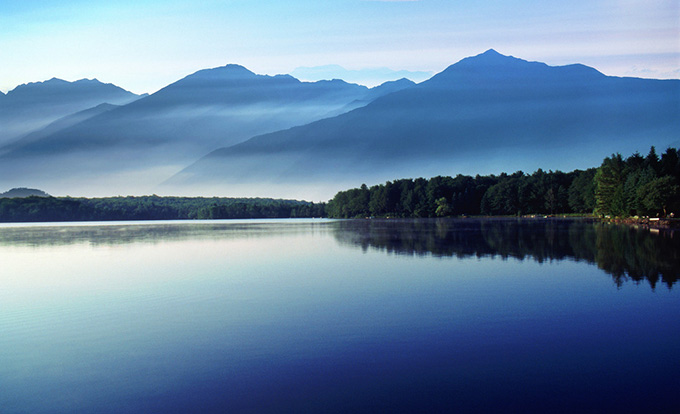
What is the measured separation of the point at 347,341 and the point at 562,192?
149350 millimetres

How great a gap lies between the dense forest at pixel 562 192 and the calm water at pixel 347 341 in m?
53.2

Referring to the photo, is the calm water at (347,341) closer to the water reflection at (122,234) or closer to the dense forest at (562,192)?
the water reflection at (122,234)

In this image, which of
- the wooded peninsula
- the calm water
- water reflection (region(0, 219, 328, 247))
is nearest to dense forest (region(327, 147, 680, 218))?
the wooded peninsula

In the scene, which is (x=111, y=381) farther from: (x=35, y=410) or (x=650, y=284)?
(x=650, y=284)

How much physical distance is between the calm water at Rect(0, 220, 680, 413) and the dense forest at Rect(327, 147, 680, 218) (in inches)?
2094

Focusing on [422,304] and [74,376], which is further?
[422,304]

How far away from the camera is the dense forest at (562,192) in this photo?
7394 cm

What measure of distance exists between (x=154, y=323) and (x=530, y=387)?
10.8 m

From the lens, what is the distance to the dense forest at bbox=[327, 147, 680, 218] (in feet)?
243

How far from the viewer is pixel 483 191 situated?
179m

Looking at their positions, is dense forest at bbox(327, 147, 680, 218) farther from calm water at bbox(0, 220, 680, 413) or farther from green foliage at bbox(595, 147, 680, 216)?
calm water at bbox(0, 220, 680, 413)

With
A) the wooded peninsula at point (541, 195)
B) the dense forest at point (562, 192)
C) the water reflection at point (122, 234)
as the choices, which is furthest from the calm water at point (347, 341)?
the wooded peninsula at point (541, 195)

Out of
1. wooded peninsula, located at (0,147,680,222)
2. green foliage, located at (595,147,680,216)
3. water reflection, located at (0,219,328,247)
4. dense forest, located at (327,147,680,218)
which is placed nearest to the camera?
water reflection, located at (0,219,328,247)

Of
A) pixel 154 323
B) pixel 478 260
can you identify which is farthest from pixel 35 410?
pixel 478 260
